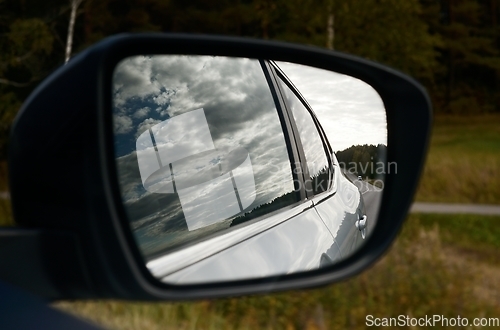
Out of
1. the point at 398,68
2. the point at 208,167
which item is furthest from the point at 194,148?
the point at 398,68

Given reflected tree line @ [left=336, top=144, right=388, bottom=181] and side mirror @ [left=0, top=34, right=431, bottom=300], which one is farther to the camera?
Answer: reflected tree line @ [left=336, top=144, right=388, bottom=181]

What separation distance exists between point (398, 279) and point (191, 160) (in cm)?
460

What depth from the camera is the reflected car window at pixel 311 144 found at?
2205 millimetres

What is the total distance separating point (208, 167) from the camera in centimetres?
179

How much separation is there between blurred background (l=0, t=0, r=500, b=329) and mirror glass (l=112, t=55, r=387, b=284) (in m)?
0.34

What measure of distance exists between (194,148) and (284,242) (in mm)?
352

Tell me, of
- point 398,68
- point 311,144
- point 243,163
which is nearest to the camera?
point 243,163

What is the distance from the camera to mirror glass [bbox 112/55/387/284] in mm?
1567

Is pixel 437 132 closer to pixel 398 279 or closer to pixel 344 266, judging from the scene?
pixel 398 279

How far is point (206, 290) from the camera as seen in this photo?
1.32 meters
